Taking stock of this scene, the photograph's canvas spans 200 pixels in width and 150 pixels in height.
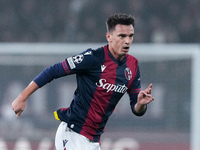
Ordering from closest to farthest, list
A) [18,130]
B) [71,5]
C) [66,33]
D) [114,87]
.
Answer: [114,87] → [18,130] → [66,33] → [71,5]

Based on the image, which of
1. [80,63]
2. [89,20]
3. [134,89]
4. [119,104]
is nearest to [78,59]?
[80,63]

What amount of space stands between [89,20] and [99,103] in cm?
690

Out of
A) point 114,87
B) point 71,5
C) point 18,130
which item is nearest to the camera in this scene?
point 114,87

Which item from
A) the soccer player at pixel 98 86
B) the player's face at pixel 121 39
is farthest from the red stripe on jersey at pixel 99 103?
the player's face at pixel 121 39

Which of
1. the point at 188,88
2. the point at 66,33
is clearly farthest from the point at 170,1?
the point at 188,88

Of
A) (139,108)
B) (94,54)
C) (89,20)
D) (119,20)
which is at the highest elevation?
(89,20)

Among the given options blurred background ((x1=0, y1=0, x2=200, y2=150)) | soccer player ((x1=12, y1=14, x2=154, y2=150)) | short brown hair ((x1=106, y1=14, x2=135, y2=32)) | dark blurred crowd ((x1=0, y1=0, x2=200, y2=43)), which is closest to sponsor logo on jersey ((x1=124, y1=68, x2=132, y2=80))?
soccer player ((x1=12, y1=14, x2=154, y2=150))

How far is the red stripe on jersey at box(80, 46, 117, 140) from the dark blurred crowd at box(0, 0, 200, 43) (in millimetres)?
5799

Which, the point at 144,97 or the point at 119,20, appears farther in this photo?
the point at 119,20

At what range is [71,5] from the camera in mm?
10844

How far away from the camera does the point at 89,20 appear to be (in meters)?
10.5

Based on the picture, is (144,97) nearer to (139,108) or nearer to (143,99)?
(143,99)

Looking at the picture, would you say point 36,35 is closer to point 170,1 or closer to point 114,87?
Answer: point 170,1

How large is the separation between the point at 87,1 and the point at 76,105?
23.5ft
